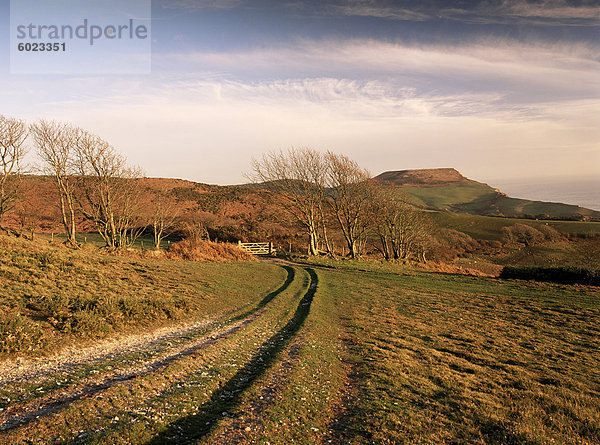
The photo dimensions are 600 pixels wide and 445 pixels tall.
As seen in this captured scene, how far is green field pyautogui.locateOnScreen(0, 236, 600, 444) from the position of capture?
519 cm

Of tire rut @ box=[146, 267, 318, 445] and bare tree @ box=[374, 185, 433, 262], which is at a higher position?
bare tree @ box=[374, 185, 433, 262]

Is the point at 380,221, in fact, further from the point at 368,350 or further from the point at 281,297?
the point at 368,350

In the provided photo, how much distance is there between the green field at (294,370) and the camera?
5.19 metres

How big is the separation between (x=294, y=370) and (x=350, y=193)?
113ft

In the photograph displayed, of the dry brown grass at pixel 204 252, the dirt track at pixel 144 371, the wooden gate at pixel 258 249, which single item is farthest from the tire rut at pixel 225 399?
the wooden gate at pixel 258 249

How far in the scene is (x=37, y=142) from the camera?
3281 centimetres

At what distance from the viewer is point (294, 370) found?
7859 millimetres

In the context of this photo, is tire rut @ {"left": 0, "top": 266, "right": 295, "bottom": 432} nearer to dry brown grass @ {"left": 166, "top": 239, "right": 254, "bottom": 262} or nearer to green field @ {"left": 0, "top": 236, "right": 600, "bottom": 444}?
green field @ {"left": 0, "top": 236, "right": 600, "bottom": 444}

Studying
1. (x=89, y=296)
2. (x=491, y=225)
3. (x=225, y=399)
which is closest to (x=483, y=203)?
(x=491, y=225)

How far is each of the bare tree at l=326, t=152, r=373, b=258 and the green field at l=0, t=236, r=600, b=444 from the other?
23936 mm

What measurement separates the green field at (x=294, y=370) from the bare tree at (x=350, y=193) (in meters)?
23.9

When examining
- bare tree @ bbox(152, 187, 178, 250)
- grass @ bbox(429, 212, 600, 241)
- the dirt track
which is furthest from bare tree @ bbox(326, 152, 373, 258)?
grass @ bbox(429, 212, 600, 241)

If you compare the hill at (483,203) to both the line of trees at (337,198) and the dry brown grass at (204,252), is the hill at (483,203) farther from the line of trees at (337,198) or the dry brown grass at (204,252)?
the dry brown grass at (204,252)

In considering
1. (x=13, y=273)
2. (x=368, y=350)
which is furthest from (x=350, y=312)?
(x=13, y=273)
